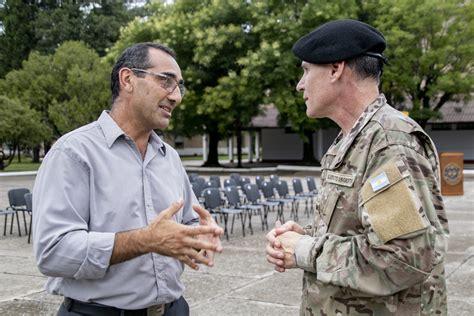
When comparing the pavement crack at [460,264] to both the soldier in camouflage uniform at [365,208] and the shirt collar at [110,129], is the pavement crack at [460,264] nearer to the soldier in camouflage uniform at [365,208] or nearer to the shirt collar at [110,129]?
the soldier in camouflage uniform at [365,208]

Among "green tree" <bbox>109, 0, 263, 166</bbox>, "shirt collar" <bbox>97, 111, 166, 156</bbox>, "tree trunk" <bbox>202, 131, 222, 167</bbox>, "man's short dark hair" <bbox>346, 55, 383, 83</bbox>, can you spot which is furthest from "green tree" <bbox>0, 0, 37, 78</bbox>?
"man's short dark hair" <bbox>346, 55, 383, 83</bbox>

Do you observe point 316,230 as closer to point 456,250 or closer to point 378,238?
point 378,238

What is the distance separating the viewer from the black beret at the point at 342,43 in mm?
2000

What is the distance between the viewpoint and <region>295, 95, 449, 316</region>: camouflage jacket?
5.71ft

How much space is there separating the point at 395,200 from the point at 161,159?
1276mm

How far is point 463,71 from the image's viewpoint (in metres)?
26.3

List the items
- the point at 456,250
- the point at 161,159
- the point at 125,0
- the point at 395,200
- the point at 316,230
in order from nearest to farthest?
the point at 395,200
the point at 316,230
the point at 161,159
the point at 456,250
the point at 125,0

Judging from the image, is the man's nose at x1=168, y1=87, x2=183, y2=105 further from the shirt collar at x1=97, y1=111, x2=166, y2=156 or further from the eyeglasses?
the shirt collar at x1=97, y1=111, x2=166, y2=156

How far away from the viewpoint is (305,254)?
1986 mm

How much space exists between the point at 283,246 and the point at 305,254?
139 mm

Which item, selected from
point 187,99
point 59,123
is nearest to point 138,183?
point 187,99

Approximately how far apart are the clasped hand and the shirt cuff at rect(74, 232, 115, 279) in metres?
0.61

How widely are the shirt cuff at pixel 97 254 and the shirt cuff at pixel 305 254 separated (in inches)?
27.4

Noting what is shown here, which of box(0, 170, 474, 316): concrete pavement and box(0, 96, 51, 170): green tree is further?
box(0, 96, 51, 170): green tree
